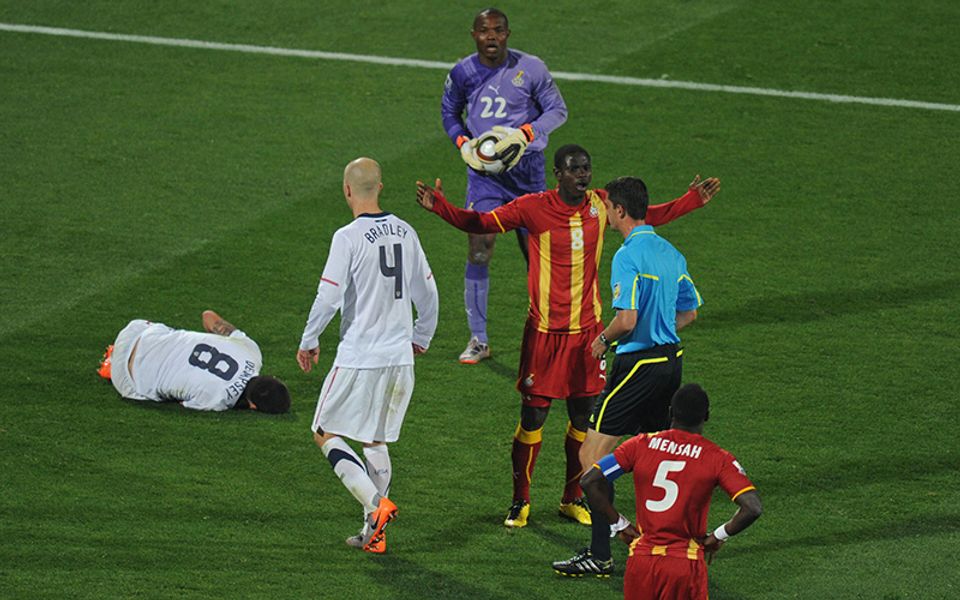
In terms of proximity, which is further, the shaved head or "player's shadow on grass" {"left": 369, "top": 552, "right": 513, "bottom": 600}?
the shaved head

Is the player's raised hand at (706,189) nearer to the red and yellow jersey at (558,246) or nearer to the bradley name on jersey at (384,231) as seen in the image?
the red and yellow jersey at (558,246)

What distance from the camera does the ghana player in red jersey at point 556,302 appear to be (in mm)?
8531

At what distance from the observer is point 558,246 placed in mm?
8539

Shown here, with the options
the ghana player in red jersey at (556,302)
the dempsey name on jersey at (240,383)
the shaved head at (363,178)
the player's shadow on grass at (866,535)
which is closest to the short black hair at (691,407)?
the ghana player in red jersey at (556,302)

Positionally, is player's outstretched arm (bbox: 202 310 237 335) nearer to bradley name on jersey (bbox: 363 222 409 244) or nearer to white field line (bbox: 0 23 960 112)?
bradley name on jersey (bbox: 363 222 409 244)

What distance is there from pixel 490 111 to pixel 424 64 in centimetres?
642

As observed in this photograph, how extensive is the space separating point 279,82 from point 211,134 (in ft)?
5.43

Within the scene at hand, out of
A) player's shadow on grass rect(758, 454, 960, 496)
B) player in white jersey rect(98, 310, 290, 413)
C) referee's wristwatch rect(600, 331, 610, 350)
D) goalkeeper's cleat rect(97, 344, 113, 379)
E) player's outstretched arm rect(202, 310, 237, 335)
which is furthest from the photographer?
player's outstretched arm rect(202, 310, 237, 335)

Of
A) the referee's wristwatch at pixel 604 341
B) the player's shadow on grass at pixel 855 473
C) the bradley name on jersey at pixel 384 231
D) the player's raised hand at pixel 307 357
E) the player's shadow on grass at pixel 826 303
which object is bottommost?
the player's shadow on grass at pixel 855 473

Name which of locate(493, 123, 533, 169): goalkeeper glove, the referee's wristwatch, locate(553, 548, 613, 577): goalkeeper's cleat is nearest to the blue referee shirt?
the referee's wristwatch

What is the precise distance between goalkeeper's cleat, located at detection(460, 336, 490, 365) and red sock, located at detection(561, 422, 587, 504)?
8.37ft

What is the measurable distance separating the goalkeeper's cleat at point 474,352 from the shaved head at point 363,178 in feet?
10.8

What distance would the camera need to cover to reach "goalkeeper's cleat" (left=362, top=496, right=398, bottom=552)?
8047 mm

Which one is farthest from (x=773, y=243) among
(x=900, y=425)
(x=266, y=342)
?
(x=266, y=342)
